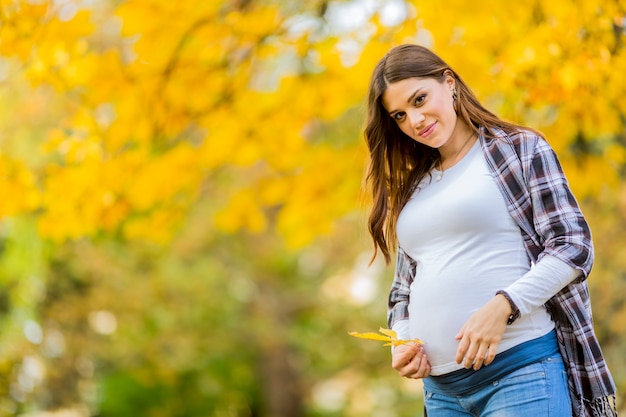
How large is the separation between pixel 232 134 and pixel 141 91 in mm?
604

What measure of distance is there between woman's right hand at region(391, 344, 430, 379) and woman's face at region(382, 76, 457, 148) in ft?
1.83

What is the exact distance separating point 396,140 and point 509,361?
0.78 m

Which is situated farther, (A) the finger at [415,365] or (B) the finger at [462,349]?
(A) the finger at [415,365]

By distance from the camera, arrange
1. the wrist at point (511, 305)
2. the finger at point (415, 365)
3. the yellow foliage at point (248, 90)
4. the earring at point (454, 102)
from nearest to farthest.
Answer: the wrist at point (511, 305)
the finger at point (415, 365)
the earring at point (454, 102)
the yellow foliage at point (248, 90)

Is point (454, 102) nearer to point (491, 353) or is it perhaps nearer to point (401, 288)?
point (401, 288)

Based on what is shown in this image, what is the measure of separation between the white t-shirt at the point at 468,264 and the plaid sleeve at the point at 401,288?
16 cm

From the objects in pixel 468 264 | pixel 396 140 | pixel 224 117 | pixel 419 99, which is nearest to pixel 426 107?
pixel 419 99

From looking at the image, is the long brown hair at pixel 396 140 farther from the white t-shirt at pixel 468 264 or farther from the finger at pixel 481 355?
the finger at pixel 481 355

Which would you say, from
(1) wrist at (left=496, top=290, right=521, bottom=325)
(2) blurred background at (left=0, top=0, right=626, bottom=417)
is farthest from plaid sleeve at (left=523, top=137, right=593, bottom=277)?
(2) blurred background at (left=0, top=0, right=626, bottom=417)

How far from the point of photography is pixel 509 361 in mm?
2096

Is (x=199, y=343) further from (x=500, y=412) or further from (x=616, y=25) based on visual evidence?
(x=500, y=412)

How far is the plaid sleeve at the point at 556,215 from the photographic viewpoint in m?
2.04

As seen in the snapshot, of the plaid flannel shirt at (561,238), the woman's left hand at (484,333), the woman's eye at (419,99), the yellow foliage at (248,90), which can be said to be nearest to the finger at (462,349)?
the woman's left hand at (484,333)

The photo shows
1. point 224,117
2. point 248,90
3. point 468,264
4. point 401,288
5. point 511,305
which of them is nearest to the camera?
point 511,305
